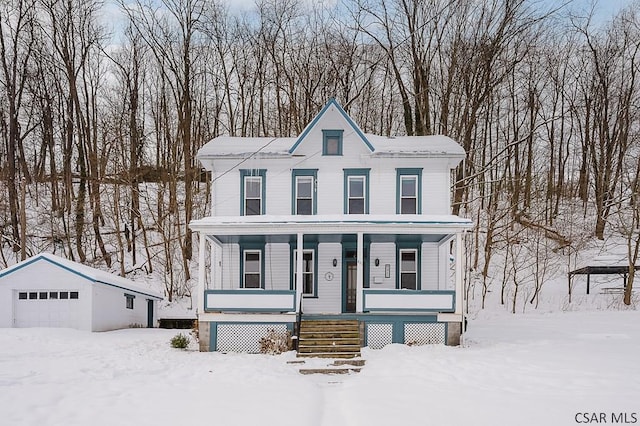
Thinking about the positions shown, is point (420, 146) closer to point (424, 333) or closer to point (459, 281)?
point (459, 281)

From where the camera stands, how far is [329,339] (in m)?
16.1

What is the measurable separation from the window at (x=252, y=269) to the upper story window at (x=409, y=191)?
5.32 metres

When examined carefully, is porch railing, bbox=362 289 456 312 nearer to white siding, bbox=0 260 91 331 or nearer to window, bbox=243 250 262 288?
window, bbox=243 250 262 288

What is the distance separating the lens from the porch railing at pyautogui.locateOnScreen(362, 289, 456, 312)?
16.7 metres

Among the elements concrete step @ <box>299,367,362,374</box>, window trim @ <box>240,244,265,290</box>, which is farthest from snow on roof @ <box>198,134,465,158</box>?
concrete step @ <box>299,367,362,374</box>

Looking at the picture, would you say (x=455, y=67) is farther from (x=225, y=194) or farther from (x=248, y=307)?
(x=248, y=307)

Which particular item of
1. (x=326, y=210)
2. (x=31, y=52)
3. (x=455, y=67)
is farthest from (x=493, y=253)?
(x=31, y=52)

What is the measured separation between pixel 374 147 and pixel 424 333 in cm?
682

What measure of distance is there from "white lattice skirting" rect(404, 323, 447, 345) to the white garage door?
11782 mm

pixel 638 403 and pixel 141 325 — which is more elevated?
pixel 638 403

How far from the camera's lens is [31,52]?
3278cm

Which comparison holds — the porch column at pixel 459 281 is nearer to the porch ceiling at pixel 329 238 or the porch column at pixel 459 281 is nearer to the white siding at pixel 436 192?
the porch ceiling at pixel 329 238

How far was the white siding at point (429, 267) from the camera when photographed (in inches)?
779

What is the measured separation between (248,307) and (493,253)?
18171 mm
